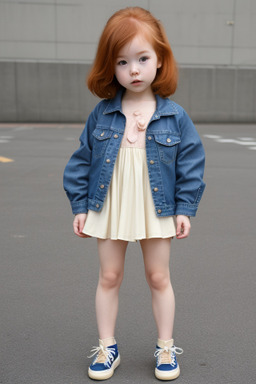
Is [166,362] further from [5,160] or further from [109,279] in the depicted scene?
[5,160]

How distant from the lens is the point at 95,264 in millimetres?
4031

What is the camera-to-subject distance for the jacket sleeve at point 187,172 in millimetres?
2336

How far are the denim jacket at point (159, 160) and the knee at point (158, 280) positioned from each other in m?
0.29

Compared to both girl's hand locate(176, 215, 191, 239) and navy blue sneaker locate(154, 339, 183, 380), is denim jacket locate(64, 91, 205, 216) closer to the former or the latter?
girl's hand locate(176, 215, 191, 239)

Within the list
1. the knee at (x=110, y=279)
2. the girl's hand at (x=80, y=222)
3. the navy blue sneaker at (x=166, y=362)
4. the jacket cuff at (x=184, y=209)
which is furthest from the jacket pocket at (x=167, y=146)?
the navy blue sneaker at (x=166, y=362)

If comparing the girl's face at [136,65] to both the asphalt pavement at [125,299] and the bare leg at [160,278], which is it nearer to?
the bare leg at [160,278]

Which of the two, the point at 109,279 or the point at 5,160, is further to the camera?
the point at 5,160

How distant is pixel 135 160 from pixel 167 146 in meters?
0.15

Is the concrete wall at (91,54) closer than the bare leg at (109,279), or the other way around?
the bare leg at (109,279)

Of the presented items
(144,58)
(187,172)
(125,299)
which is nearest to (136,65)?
(144,58)

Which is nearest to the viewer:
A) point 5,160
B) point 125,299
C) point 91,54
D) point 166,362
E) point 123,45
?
point 123,45

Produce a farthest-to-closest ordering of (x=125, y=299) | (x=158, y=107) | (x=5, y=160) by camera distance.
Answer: (x=5, y=160) → (x=125, y=299) → (x=158, y=107)

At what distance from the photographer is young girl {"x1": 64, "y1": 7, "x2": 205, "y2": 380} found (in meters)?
2.28

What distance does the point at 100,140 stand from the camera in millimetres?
2354
